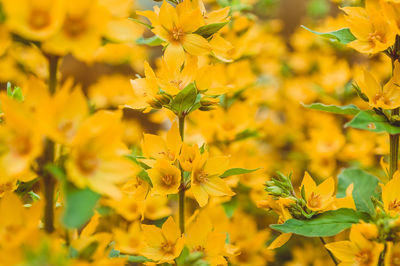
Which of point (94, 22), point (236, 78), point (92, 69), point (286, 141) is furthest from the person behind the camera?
point (92, 69)

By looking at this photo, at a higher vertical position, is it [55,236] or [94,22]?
[94,22]

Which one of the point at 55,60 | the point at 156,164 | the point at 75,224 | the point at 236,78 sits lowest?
the point at 236,78

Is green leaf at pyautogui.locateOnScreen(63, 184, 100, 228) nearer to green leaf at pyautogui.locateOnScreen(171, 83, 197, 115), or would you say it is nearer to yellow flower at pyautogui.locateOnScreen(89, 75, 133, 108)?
green leaf at pyautogui.locateOnScreen(171, 83, 197, 115)

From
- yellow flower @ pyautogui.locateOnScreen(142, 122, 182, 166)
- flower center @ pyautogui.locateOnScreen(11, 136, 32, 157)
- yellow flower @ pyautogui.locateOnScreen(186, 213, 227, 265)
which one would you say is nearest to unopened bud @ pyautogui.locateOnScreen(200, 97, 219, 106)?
yellow flower @ pyautogui.locateOnScreen(142, 122, 182, 166)

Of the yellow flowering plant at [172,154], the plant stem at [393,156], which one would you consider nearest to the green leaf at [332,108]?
the yellow flowering plant at [172,154]

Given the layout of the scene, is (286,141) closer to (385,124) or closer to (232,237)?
(232,237)

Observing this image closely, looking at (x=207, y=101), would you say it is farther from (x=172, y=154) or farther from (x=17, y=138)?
(x=17, y=138)

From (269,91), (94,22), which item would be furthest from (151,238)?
(269,91)

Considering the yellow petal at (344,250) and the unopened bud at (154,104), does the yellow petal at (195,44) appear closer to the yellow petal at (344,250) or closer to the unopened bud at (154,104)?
the unopened bud at (154,104)
